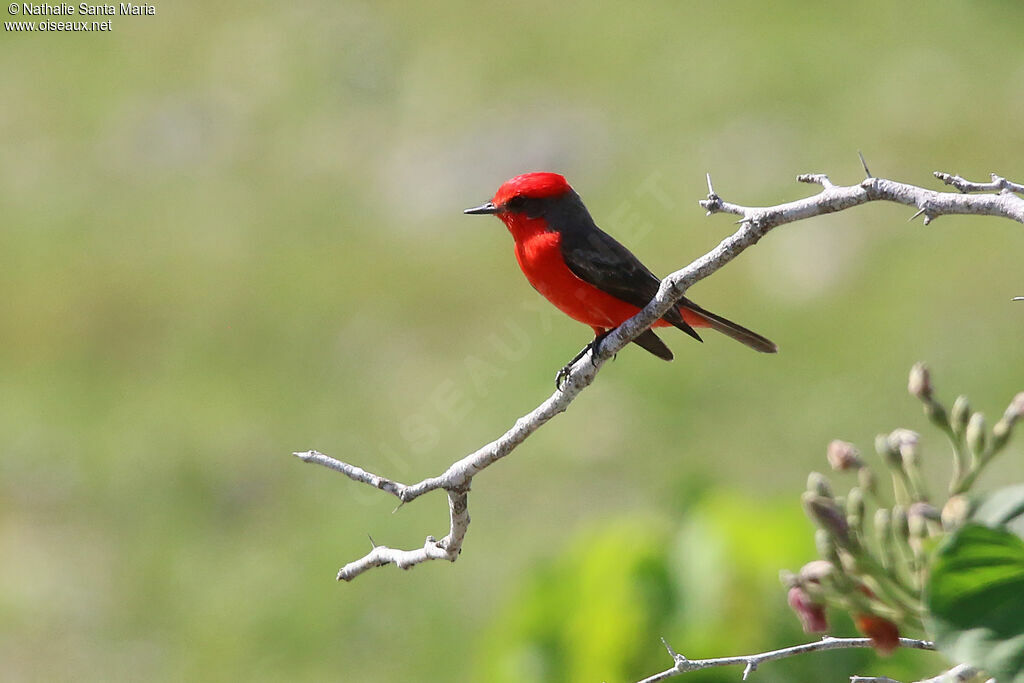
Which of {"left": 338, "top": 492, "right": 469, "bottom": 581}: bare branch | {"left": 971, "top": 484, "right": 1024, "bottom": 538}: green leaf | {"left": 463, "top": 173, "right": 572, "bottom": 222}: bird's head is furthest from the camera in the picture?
{"left": 463, "top": 173, "right": 572, "bottom": 222}: bird's head

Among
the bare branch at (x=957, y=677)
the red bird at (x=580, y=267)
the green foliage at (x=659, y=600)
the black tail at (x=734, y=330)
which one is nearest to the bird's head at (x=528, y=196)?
the red bird at (x=580, y=267)

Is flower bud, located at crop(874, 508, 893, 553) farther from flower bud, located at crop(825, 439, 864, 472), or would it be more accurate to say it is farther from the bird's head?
the bird's head

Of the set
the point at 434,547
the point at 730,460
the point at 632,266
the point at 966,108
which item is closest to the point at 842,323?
the point at 730,460

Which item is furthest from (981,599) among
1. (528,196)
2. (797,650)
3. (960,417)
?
(528,196)

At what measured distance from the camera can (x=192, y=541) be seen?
9500 millimetres

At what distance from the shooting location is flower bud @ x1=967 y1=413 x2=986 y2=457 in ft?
8.87

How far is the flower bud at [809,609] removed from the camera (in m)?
2.51

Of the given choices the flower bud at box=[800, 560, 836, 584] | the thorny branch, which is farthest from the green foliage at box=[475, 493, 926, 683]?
the flower bud at box=[800, 560, 836, 584]

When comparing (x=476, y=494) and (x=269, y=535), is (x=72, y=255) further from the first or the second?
(x=476, y=494)

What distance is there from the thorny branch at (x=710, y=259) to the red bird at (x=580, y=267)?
0.96 m

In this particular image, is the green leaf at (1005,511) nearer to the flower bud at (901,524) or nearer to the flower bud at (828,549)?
the flower bud at (901,524)

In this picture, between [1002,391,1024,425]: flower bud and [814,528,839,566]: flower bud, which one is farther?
[1002,391,1024,425]: flower bud

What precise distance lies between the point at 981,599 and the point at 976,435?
0.53 metres

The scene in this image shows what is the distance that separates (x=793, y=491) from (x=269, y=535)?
3.87m
